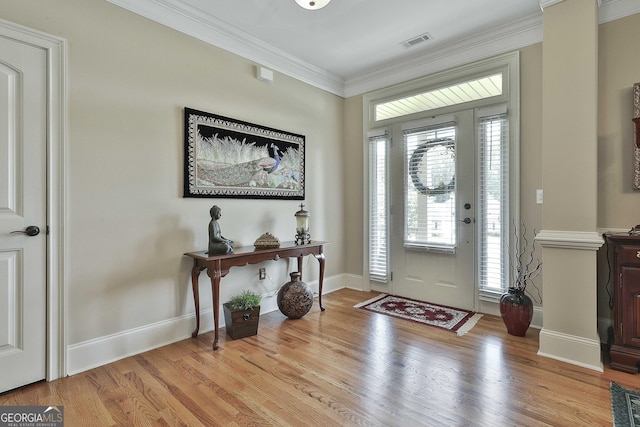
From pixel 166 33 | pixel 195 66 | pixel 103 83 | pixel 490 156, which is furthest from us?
pixel 490 156

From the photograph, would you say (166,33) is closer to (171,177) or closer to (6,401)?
(171,177)

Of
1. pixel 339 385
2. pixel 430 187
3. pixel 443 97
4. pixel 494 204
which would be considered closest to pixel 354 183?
pixel 430 187

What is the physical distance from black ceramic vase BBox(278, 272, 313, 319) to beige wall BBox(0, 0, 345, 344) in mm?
371

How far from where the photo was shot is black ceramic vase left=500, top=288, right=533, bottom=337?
2.75 metres

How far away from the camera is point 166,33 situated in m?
2.67

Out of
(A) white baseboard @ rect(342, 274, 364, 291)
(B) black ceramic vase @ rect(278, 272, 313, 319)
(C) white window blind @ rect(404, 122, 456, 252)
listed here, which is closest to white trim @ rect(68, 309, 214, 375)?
(B) black ceramic vase @ rect(278, 272, 313, 319)

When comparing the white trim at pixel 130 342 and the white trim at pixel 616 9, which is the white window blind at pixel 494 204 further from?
the white trim at pixel 130 342

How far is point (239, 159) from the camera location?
317cm

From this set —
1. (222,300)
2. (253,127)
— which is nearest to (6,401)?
(222,300)

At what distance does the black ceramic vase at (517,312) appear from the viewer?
2.75 meters

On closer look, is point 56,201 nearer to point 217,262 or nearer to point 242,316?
point 217,262

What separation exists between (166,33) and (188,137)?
2.79 feet

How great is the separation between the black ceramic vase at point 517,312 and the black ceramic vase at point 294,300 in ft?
5.86

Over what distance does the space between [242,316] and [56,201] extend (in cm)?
158
